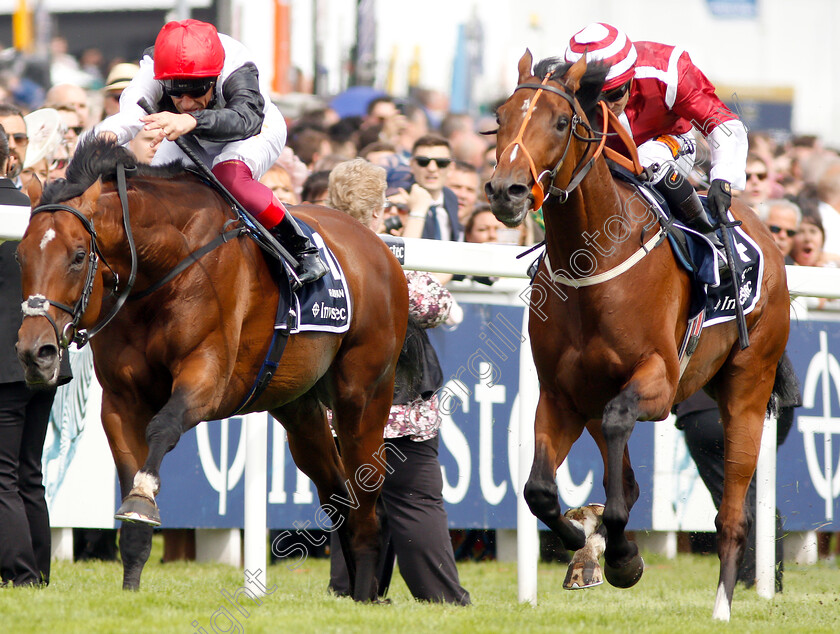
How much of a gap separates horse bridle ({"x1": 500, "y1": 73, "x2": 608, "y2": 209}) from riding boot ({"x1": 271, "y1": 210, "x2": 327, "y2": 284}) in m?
1.05

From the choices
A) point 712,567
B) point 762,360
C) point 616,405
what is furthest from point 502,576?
point 616,405

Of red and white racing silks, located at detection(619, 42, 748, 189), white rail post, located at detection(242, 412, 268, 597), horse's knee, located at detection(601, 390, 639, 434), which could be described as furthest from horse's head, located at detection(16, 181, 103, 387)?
red and white racing silks, located at detection(619, 42, 748, 189)

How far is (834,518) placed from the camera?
27.1 feet

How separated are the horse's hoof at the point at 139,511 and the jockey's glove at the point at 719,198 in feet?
9.30

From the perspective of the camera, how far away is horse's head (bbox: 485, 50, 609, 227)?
4.54m

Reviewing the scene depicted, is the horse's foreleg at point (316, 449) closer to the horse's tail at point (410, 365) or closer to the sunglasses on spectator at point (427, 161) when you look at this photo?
the horse's tail at point (410, 365)

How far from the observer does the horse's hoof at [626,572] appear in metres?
5.07

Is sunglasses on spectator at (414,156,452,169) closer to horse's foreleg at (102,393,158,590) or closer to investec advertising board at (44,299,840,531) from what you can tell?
investec advertising board at (44,299,840,531)

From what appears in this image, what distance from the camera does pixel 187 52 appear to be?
492 cm

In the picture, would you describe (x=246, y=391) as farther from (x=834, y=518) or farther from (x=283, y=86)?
(x=283, y=86)

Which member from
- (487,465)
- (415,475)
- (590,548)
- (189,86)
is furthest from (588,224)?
(487,465)

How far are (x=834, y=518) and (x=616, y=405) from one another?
405 cm

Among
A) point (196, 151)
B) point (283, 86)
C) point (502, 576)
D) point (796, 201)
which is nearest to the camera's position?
point (196, 151)

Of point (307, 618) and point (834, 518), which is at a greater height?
point (307, 618)
